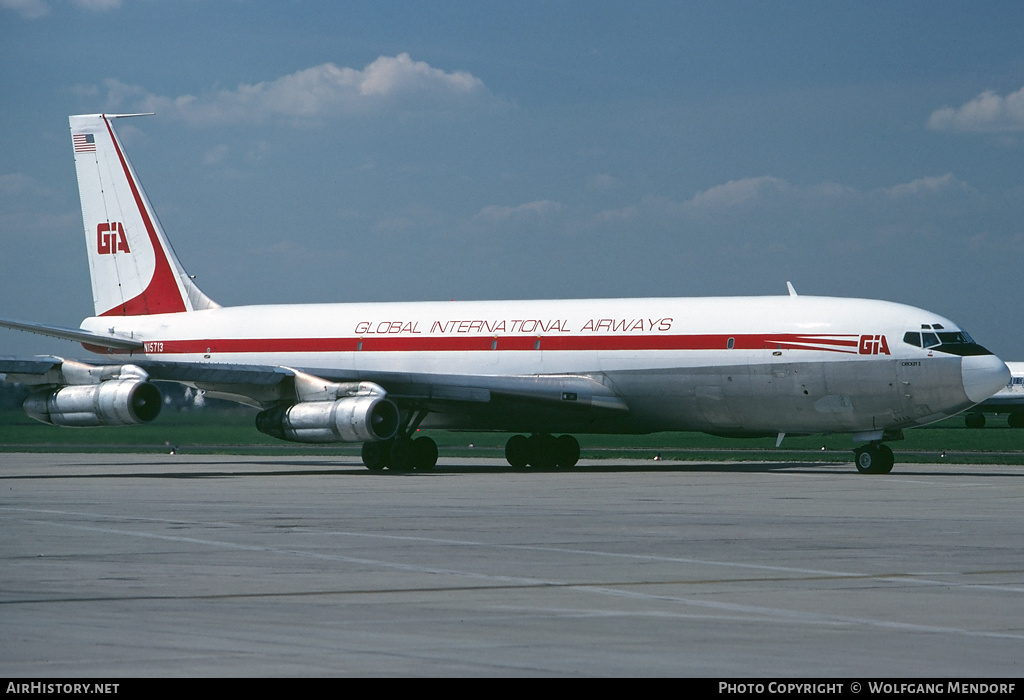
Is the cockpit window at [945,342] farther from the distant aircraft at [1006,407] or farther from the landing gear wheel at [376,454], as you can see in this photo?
the distant aircraft at [1006,407]

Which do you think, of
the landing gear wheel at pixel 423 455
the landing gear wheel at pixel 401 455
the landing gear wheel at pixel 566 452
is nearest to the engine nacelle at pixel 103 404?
the landing gear wheel at pixel 401 455

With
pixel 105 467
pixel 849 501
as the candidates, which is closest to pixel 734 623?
pixel 849 501

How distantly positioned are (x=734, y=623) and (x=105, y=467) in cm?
3368

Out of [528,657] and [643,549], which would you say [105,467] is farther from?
[528,657]

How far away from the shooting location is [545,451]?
1607 inches

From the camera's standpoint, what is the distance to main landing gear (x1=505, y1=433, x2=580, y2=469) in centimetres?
4081

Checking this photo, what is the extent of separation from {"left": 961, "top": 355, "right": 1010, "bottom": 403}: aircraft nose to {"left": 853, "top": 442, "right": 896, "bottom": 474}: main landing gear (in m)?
2.51

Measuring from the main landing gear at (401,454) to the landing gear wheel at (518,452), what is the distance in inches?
116

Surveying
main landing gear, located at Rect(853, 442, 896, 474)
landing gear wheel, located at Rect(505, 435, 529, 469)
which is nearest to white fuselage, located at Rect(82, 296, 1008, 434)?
main landing gear, located at Rect(853, 442, 896, 474)

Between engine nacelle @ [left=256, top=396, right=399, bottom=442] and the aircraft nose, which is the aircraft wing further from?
the aircraft nose

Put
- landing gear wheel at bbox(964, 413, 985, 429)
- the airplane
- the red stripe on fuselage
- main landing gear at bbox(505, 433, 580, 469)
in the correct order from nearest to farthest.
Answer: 1. the airplane
2. the red stripe on fuselage
3. main landing gear at bbox(505, 433, 580, 469)
4. landing gear wheel at bbox(964, 413, 985, 429)

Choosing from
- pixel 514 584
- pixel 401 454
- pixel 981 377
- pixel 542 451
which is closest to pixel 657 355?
pixel 542 451

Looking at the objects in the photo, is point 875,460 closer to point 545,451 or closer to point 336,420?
point 545,451

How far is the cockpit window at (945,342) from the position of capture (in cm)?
3372
